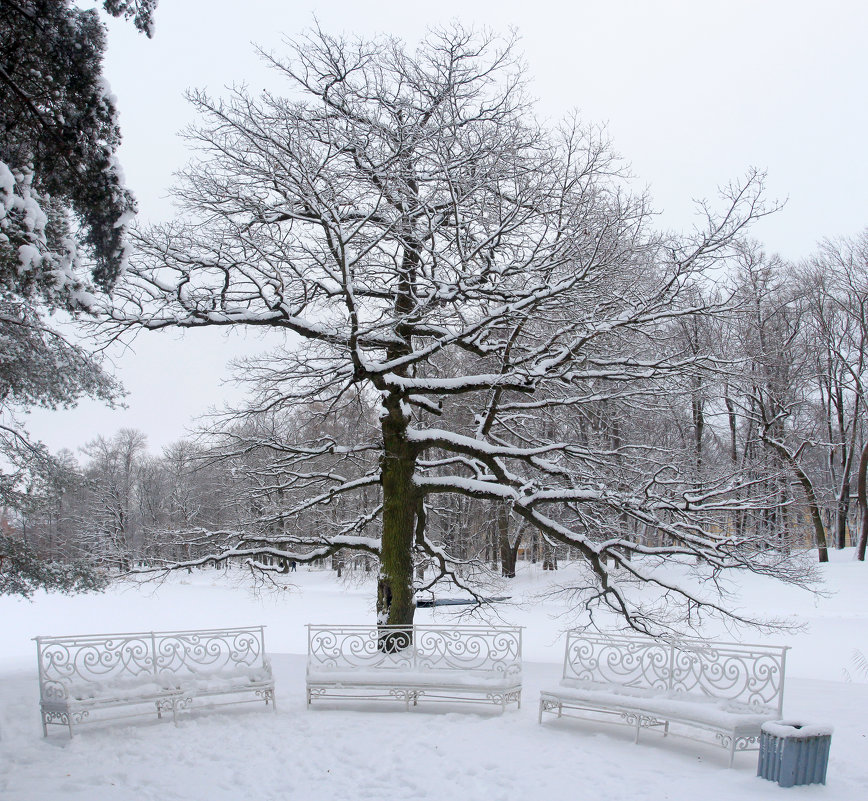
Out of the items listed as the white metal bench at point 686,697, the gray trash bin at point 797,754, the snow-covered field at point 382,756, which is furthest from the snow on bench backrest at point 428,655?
the gray trash bin at point 797,754

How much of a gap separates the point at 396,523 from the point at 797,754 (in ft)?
18.9

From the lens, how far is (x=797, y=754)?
5.86 metres

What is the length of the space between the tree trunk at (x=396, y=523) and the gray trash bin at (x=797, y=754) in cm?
497

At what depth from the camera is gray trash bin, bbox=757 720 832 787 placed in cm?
585

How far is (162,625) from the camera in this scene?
905 inches

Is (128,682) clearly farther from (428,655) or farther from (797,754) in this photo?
(797,754)

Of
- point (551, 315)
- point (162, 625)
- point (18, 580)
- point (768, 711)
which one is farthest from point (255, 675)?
point (162, 625)

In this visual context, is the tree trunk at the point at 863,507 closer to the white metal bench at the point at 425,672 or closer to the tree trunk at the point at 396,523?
the tree trunk at the point at 396,523

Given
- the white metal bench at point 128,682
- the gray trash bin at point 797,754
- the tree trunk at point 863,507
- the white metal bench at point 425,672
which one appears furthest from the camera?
the tree trunk at point 863,507

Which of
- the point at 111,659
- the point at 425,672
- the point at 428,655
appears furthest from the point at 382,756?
the point at 111,659

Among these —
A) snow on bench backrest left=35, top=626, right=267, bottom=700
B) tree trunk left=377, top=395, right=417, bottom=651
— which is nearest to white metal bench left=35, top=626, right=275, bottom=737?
snow on bench backrest left=35, top=626, right=267, bottom=700

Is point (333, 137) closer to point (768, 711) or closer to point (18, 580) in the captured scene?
point (18, 580)

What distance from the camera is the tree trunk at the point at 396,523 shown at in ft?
33.2

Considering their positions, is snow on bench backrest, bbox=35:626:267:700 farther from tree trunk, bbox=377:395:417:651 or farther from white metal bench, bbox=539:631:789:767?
white metal bench, bbox=539:631:789:767
